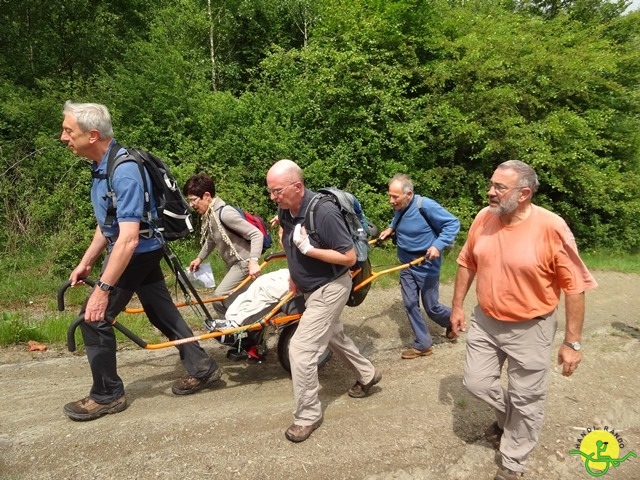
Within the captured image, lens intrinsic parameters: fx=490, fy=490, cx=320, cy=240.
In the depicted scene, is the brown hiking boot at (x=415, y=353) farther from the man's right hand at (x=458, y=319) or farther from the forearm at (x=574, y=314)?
the forearm at (x=574, y=314)

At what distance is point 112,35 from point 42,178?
505 centimetres

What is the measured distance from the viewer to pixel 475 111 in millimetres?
10734

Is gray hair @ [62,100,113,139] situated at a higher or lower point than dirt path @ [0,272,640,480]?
higher

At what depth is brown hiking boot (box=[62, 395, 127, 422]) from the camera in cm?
372

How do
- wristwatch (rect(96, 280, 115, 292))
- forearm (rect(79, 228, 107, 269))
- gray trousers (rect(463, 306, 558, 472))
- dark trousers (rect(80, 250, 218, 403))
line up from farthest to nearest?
forearm (rect(79, 228, 107, 269)) < dark trousers (rect(80, 250, 218, 403)) < wristwatch (rect(96, 280, 115, 292)) < gray trousers (rect(463, 306, 558, 472))

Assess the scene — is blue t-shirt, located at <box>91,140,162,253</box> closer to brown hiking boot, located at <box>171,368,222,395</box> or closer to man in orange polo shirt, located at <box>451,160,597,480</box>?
brown hiking boot, located at <box>171,368,222,395</box>

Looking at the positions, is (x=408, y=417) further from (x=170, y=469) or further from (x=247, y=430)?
(x=170, y=469)

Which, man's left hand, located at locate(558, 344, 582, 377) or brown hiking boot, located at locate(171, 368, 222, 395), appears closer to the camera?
man's left hand, located at locate(558, 344, 582, 377)

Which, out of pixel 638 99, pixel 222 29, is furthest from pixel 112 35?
pixel 638 99

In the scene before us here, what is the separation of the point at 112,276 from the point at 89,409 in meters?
1.17

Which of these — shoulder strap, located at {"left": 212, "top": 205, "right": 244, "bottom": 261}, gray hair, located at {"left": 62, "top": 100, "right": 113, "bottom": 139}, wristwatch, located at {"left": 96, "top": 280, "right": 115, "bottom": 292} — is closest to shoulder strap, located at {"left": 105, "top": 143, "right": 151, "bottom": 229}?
gray hair, located at {"left": 62, "top": 100, "right": 113, "bottom": 139}

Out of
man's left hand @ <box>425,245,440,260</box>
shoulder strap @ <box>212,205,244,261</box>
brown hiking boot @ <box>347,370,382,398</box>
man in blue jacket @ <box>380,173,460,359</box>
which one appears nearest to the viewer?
brown hiking boot @ <box>347,370,382,398</box>
